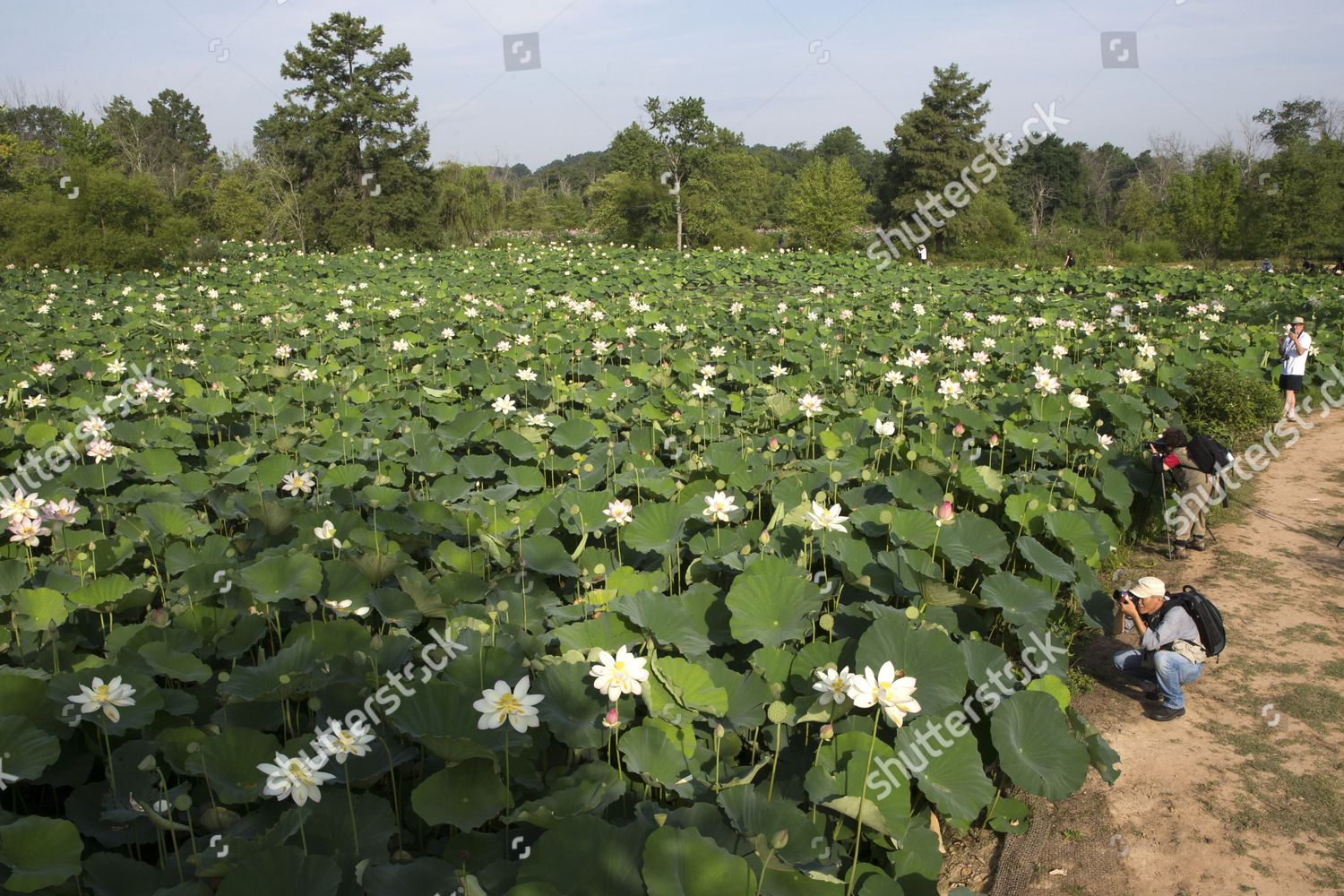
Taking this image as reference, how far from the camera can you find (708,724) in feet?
8.67

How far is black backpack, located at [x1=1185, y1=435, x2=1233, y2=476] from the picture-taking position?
17.2 ft

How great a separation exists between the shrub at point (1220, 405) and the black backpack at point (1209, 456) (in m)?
2.05

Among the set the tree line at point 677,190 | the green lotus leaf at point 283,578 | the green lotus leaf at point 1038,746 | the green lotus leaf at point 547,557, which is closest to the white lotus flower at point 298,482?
the green lotus leaf at point 283,578

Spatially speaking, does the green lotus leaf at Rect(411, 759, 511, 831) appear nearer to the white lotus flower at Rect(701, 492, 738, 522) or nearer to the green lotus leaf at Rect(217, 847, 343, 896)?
the green lotus leaf at Rect(217, 847, 343, 896)

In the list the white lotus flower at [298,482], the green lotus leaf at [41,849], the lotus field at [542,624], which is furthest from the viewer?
the white lotus flower at [298,482]

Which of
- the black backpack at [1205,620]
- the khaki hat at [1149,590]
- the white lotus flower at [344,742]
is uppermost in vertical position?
the white lotus flower at [344,742]

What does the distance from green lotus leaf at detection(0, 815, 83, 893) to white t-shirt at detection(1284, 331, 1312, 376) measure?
9.46 m

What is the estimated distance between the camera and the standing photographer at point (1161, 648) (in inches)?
144


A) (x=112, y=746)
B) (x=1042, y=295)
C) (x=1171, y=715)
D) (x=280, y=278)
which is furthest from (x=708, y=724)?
(x=280, y=278)

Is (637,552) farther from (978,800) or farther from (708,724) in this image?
(978,800)

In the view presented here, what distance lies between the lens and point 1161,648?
149 inches

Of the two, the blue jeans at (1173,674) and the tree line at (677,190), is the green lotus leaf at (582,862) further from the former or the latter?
the tree line at (677,190)

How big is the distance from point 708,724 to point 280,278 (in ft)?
51.2

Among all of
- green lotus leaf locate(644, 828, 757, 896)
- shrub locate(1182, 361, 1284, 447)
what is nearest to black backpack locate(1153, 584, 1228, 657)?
green lotus leaf locate(644, 828, 757, 896)
